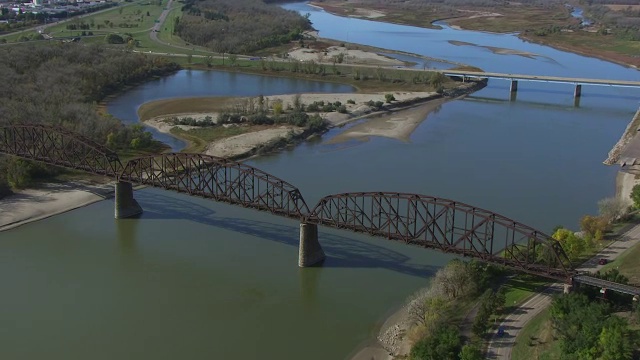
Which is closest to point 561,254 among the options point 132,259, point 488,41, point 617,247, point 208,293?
point 617,247

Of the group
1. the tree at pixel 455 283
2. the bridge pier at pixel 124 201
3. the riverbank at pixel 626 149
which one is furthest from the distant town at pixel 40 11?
the tree at pixel 455 283

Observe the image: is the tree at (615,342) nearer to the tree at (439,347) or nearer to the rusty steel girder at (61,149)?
the tree at (439,347)

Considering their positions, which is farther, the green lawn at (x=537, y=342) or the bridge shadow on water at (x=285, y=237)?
the bridge shadow on water at (x=285, y=237)

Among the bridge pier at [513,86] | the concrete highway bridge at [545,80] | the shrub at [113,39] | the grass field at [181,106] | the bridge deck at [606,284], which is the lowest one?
the bridge deck at [606,284]

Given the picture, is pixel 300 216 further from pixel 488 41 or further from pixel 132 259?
pixel 488 41

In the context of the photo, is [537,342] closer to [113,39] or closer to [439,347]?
[439,347]

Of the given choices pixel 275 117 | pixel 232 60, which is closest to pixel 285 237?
pixel 275 117

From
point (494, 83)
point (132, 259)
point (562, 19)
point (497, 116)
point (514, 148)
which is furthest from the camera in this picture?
point (562, 19)

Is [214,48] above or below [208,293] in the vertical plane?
above
